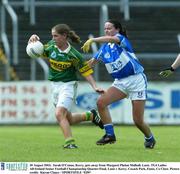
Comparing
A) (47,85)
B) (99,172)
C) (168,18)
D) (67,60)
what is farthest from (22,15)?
(99,172)

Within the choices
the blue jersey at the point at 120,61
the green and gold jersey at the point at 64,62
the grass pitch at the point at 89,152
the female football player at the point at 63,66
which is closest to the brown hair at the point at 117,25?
the blue jersey at the point at 120,61

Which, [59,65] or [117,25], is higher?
[117,25]

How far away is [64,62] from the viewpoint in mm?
13219

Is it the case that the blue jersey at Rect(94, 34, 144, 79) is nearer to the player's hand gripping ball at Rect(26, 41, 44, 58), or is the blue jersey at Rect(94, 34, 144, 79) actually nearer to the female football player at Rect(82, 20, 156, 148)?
the female football player at Rect(82, 20, 156, 148)

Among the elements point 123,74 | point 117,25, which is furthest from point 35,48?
point 123,74

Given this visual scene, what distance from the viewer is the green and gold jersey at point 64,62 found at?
43.4 feet

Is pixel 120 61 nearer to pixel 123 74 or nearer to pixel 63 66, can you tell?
pixel 123 74

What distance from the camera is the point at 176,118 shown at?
2603cm

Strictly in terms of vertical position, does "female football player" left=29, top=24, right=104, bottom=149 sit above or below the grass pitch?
above

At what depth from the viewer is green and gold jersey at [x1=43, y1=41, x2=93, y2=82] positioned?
13.2 metres

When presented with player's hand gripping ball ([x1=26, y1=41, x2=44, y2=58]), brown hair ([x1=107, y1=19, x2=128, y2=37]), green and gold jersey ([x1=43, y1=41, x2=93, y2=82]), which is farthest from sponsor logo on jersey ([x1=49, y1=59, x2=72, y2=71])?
brown hair ([x1=107, y1=19, x2=128, y2=37])

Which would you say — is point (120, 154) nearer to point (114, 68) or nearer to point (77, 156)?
point (77, 156)

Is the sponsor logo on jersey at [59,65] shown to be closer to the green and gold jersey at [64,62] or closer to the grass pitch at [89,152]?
the green and gold jersey at [64,62]

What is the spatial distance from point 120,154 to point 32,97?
1432 centimetres
